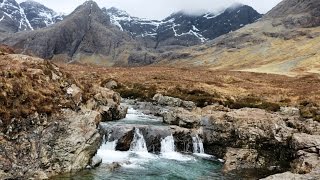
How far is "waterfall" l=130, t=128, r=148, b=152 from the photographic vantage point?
158 ft

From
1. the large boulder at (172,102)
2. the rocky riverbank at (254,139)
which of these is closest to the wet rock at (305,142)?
the rocky riverbank at (254,139)

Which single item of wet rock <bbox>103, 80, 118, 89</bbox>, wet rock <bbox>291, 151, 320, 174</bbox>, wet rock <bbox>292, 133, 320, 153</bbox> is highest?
wet rock <bbox>103, 80, 118, 89</bbox>

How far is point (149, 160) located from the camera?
4428 centimetres

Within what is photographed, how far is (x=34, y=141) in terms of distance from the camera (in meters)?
33.2

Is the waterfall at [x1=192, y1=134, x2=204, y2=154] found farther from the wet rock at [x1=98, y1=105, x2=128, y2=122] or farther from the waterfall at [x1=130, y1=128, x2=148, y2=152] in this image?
the wet rock at [x1=98, y1=105, x2=128, y2=122]

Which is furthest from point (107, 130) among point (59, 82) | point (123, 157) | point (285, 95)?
point (285, 95)

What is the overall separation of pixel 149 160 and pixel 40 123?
555 inches

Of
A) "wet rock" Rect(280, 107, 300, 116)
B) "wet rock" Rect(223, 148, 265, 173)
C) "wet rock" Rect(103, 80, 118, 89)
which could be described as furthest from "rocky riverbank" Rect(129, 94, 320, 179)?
"wet rock" Rect(103, 80, 118, 89)

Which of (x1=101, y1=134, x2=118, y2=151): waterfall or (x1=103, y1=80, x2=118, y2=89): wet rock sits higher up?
(x1=103, y1=80, x2=118, y2=89): wet rock

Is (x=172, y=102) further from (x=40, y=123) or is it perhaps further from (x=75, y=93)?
(x=40, y=123)

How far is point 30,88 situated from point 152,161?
15323 millimetres

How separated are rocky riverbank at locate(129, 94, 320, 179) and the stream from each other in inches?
54.6

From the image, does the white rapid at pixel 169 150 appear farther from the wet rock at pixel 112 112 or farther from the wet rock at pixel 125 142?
the wet rock at pixel 112 112

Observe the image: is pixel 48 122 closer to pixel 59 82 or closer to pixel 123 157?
pixel 59 82
